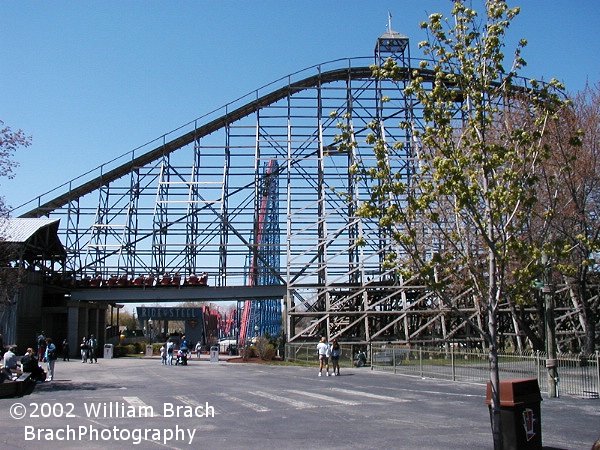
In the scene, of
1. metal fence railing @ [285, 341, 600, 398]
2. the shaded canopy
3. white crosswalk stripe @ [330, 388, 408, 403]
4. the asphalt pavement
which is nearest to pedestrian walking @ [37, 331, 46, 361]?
the shaded canopy

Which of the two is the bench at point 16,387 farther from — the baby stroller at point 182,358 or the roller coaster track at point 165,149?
the roller coaster track at point 165,149

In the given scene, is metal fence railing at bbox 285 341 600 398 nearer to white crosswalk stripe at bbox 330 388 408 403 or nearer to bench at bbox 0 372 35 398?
white crosswalk stripe at bbox 330 388 408 403

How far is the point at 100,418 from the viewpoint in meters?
13.5

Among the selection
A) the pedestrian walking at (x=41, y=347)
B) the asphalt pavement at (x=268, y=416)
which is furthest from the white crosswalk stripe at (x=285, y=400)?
the pedestrian walking at (x=41, y=347)

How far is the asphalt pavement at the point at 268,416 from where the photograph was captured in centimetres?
1105

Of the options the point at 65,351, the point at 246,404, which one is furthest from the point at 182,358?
the point at 246,404

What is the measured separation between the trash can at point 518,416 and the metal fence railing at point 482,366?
8768 millimetres

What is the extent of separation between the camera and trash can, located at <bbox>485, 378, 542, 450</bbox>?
372 inches

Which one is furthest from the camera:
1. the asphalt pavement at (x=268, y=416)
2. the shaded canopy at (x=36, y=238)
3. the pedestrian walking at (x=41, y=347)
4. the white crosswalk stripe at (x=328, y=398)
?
the shaded canopy at (x=36, y=238)

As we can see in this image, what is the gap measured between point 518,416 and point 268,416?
19.8 feet

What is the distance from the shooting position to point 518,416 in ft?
31.1

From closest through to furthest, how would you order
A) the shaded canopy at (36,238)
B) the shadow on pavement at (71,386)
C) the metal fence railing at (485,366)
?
the metal fence railing at (485,366)
the shadow on pavement at (71,386)
the shaded canopy at (36,238)

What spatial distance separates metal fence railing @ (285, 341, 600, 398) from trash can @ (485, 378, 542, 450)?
8768 millimetres

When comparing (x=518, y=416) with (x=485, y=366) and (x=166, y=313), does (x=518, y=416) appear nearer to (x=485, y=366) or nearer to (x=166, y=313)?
(x=485, y=366)
